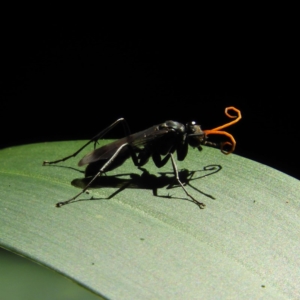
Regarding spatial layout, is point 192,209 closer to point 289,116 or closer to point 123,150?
point 123,150

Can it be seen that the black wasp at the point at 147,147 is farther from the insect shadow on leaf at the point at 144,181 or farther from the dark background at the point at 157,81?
the dark background at the point at 157,81

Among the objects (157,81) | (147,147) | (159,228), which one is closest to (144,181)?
(147,147)

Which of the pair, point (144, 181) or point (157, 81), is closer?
point (144, 181)

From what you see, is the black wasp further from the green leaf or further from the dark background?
the dark background

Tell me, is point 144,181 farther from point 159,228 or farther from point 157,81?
point 157,81

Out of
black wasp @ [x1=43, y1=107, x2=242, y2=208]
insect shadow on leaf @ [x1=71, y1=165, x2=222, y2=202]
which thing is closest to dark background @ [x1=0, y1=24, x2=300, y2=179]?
black wasp @ [x1=43, y1=107, x2=242, y2=208]

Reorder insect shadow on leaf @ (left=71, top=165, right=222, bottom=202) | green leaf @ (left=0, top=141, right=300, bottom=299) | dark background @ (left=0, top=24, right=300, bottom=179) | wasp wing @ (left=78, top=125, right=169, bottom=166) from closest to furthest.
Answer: green leaf @ (left=0, top=141, right=300, bottom=299) → insect shadow on leaf @ (left=71, top=165, right=222, bottom=202) → wasp wing @ (left=78, top=125, right=169, bottom=166) → dark background @ (left=0, top=24, right=300, bottom=179)

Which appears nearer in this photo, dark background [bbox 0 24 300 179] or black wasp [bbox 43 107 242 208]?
black wasp [bbox 43 107 242 208]

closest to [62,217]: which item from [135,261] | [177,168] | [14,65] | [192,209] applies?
[135,261]
